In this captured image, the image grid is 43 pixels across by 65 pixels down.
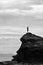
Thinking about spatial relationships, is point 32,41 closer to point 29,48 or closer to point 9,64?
point 29,48

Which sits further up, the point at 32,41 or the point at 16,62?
the point at 32,41

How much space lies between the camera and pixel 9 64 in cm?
10331

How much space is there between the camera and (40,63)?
102 metres

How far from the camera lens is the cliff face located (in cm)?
10231

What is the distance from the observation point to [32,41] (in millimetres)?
105750

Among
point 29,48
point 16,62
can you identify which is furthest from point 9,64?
point 29,48

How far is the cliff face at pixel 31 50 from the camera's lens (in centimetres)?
10231

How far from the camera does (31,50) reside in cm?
10281

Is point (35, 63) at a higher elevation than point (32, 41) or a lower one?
lower

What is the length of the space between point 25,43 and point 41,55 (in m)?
7.63

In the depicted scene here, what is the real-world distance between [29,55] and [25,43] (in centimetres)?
467

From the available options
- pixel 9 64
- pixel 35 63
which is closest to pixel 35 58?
pixel 35 63

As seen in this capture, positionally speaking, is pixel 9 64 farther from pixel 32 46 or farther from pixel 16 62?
pixel 32 46

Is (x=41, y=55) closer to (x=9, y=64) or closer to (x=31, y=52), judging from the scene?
(x=31, y=52)
